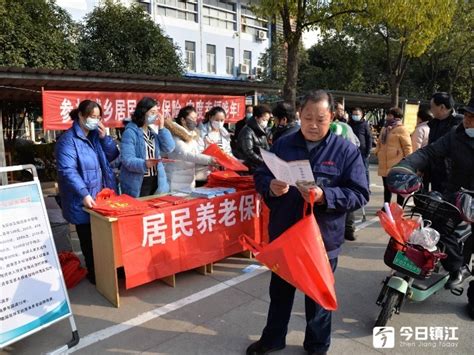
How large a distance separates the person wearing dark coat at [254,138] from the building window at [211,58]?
711 inches

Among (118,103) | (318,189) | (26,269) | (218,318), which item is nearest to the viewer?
(318,189)

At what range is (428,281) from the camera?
10.4ft

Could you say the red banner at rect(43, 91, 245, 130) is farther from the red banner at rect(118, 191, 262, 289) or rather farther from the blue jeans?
the blue jeans

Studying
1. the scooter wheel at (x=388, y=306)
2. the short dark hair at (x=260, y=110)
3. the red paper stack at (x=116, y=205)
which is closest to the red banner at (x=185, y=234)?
the red paper stack at (x=116, y=205)

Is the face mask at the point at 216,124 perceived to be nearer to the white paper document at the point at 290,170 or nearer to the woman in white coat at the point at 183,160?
the woman in white coat at the point at 183,160

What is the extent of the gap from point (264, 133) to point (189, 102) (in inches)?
140

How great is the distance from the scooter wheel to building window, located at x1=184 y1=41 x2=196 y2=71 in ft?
63.6

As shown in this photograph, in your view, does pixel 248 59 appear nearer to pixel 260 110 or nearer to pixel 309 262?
pixel 260 110

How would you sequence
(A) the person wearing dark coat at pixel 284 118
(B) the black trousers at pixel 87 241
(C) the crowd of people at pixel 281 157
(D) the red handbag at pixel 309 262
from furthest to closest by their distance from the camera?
(A) the person wearing dark coat at pixel 284 118, (B) the black trousers at pixel 87 241, (C) the crowd of people at pixel 281 157, (D) the red handbag at pixel 309 262

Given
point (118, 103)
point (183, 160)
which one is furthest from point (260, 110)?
point (118, 103)

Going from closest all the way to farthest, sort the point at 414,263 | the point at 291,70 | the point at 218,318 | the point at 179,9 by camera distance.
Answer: the point at 414,263, the point at 218,318, the point at 291,70, the point at 179,9

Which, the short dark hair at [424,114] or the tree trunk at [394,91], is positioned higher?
the tree trunk at [394,91]

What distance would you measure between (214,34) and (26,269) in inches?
835

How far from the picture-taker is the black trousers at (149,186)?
419cm
